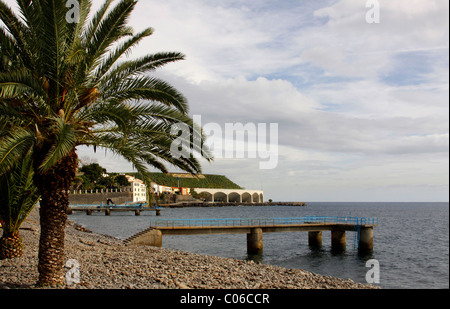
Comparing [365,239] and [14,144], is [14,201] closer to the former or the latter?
[14,144]

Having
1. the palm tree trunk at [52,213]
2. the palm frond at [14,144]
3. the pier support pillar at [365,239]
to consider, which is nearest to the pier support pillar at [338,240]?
the pier support pillar at [365,239]

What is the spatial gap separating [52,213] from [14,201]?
621cm

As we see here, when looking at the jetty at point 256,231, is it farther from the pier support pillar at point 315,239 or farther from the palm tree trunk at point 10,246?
the palm tree trunk at point 10,246

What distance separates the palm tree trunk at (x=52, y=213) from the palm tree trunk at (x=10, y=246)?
20.3 ft

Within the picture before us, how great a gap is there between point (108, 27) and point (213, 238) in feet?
119

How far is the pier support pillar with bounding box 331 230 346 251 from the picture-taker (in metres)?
35.4

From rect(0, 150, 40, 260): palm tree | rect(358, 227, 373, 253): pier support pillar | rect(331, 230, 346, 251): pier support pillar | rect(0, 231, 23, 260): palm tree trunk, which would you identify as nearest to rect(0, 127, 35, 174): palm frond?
rect(0, 150, 40, 260): palm tree

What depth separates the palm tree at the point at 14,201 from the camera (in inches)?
551

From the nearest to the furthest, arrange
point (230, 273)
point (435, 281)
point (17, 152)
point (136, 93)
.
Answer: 1. point (17, 152)
2. point (136, 93)
3. point (230, 273)
4. point (435, 281)

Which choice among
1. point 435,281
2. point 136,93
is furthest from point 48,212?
point 435,281

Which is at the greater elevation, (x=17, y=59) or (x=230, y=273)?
(x=17, y=59)

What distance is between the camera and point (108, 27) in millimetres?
9953

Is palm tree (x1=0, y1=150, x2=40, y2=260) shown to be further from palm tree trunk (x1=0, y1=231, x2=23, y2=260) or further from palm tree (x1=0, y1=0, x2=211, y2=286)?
palm tree (x1=0, y1=0, x2=211, y2=286)
